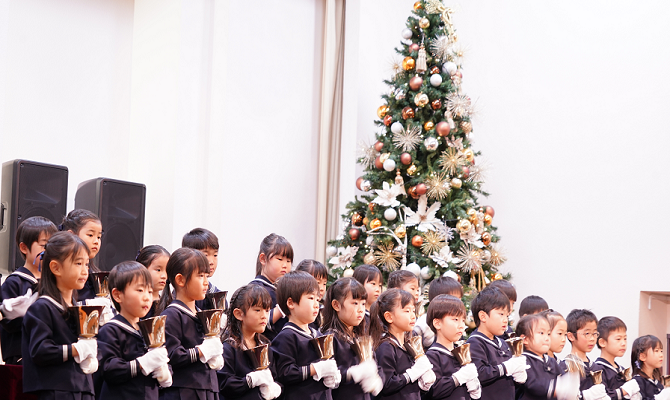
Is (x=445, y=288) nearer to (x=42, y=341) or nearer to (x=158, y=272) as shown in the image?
(x=158, y=272)

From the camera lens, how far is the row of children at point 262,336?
10.3 ft

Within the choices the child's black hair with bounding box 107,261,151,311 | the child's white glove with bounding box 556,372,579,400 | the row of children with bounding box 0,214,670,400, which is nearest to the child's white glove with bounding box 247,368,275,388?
the row of children with bounding box 0,214,670,400

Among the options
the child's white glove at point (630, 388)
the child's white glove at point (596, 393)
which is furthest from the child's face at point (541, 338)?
the child's white glove at point (630, 388)

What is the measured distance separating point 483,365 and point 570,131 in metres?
4.39

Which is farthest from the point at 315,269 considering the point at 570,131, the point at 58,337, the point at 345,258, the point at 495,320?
the point at 570,131

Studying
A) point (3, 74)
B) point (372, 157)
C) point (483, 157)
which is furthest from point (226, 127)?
point (483, 157)

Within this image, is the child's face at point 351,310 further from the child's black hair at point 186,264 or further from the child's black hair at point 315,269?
the child's black hair at point 186,264

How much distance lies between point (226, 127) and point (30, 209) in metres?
2.30

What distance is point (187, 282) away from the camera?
355 centimetres

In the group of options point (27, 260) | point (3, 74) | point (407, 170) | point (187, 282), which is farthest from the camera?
point (407, 170)

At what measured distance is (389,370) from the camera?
393cm

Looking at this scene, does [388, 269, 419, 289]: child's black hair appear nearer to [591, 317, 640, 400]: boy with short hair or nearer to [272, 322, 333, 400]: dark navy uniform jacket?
[272, 322, 333, 400]: dark navy uniform jacket

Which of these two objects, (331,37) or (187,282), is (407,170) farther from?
(187,282)

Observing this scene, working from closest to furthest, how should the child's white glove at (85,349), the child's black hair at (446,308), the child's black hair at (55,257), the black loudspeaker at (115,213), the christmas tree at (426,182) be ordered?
the child's white glove at (85,349) → the child's black hair at (55,257) → the child's black hair at (446,308) → the black loudspeaker at (115,213) → the christmas tree at (426,182)
